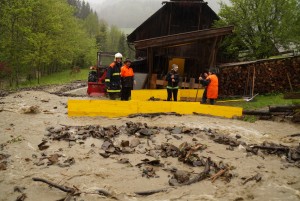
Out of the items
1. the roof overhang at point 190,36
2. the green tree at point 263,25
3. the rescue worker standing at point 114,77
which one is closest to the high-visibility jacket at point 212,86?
the rescue worker standing at point 114,77

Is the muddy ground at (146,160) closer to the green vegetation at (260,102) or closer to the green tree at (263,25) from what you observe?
the green vegetation at (260,102)

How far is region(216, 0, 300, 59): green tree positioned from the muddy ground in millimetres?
10650

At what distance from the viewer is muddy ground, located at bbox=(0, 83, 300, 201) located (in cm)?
479

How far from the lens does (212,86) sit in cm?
1150

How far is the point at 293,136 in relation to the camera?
27.0 feet

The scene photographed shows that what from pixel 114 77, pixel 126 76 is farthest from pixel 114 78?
pixel 126 76

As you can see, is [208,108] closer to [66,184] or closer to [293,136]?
[293,136]

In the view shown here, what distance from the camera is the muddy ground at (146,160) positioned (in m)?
4.79

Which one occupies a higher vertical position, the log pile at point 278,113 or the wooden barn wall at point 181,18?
the wooden barn wall at point 181,18

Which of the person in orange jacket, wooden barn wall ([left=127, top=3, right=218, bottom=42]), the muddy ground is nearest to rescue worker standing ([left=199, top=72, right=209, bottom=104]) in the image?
the person in orange jacket

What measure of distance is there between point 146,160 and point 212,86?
634 centimetres

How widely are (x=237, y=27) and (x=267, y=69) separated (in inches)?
188

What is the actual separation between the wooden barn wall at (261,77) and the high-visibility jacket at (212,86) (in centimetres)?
390

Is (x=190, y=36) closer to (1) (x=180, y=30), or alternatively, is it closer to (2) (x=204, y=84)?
(2) (x=204, y=84)
